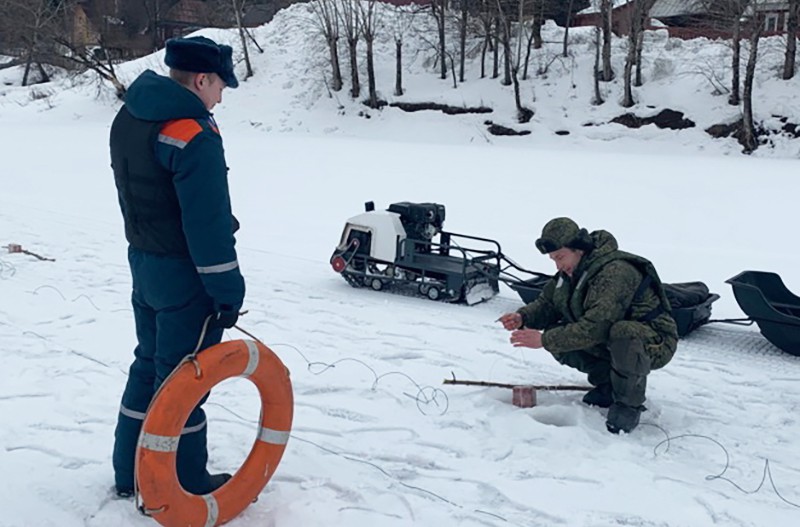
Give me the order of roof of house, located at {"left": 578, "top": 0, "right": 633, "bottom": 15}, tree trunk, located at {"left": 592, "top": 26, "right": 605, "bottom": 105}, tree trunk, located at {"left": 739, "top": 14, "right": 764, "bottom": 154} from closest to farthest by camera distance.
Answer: tree trunk, located at {"left": 739, "top": 14, "right": 764, "bottom": 154}, tree trunk, located at {"left": 592, "top": 26, "right": 605, "bottom": 105}, roof of house, located at {"left": 578, "top": 0, "right": 633, "bottom": 15}

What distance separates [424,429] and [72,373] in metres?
2.22

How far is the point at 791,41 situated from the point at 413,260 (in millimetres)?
19140

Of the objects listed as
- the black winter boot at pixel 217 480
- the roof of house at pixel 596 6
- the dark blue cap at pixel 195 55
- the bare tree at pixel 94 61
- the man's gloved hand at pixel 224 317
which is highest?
the roof of house at pixel 596 6

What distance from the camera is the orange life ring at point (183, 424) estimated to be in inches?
114

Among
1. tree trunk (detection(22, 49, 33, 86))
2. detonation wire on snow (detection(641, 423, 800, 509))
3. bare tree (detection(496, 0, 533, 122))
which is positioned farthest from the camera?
tree trunk (detection(22, 49, 33, 86))

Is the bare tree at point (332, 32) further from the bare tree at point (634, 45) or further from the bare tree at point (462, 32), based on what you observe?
the bare tree at point (634, 45)

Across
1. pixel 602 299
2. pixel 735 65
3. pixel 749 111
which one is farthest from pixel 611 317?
pixel 735 65

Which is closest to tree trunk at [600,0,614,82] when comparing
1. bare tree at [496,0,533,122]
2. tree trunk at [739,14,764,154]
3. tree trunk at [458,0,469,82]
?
bare tree at [496,0,533,122]

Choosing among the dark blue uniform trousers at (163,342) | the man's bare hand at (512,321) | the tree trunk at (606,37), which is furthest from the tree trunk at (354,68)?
the dark blue uniform trousers at (163,342)

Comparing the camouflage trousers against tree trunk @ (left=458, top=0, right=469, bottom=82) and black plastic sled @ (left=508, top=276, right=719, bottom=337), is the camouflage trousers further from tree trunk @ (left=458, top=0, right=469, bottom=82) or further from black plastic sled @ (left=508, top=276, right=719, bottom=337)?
tree trunk @ (left=458, top=0, right=469, bottom=82)

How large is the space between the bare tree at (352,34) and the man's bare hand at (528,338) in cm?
2359

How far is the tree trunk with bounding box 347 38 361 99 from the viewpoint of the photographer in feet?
88.0

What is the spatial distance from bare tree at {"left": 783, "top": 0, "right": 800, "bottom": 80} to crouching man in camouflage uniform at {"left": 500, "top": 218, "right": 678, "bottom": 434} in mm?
20759

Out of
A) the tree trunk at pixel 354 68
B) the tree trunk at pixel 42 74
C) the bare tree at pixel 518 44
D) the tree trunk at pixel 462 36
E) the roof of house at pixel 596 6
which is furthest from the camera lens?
the tree trunk at pixel 42 74
